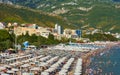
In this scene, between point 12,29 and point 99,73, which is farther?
point 12,29

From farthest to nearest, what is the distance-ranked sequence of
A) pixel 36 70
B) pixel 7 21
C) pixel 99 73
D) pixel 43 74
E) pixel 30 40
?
pixel 7 21 → pixel 30 40 → pixel 99 73 → pixel 36 70 → pixel 43 74

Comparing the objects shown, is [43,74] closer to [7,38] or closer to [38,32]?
[7,38]

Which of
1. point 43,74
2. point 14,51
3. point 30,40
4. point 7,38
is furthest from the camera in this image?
point 30,40

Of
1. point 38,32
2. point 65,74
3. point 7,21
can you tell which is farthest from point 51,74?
point 7,21

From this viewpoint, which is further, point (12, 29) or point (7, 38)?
point (12, 29)

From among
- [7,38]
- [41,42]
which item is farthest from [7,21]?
[7,38]

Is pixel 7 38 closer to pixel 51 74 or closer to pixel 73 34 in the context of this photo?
pixel 51 74

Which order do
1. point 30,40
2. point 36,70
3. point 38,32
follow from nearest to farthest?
point 36,70, point 30,40, point 38,32

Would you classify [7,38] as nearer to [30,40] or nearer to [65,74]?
[30,40]

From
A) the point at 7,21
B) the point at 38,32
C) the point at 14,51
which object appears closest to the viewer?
the point at 14,51
